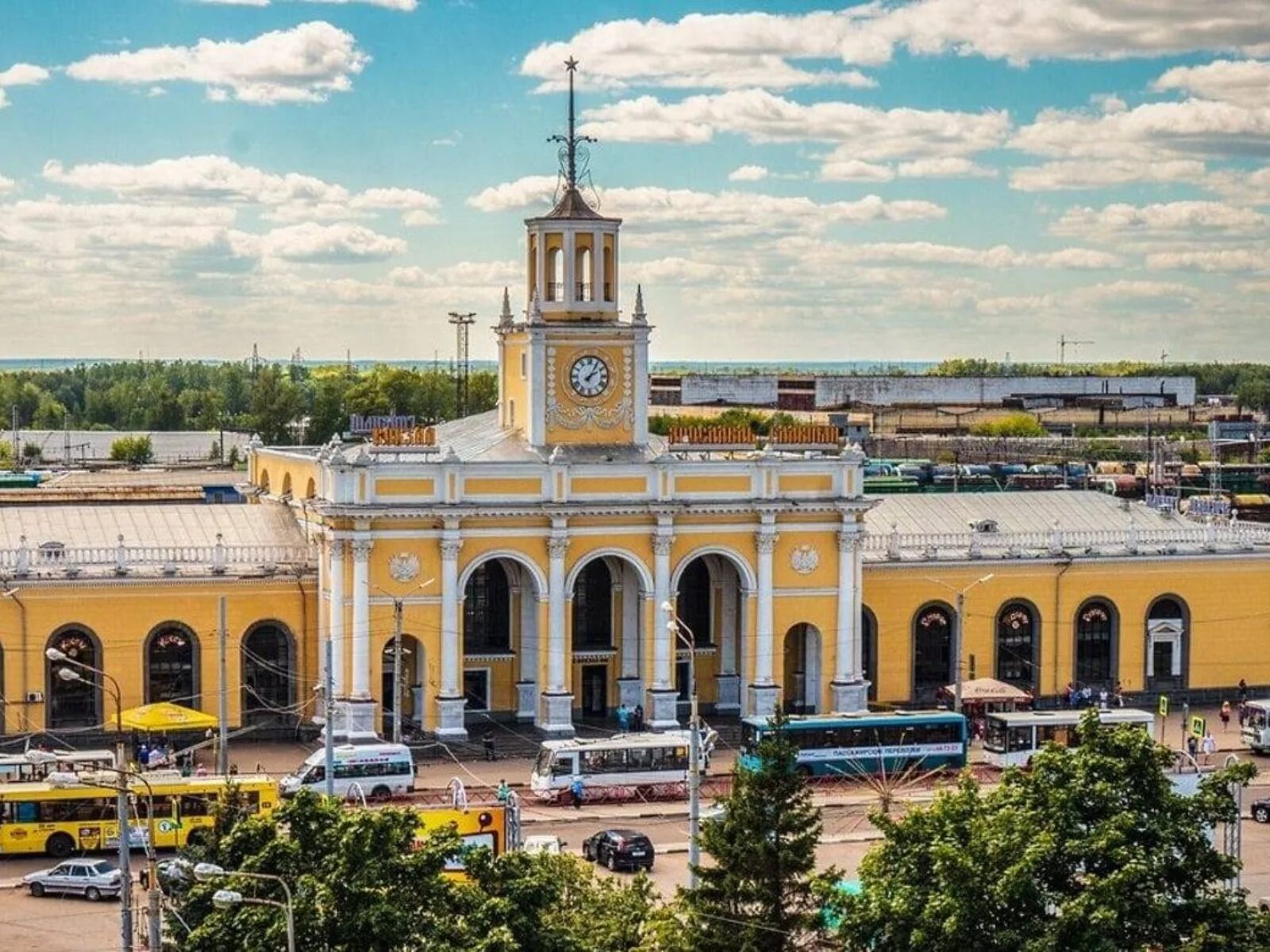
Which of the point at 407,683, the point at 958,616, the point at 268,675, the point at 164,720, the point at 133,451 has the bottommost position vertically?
the point at 164,720

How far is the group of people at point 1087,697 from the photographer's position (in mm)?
67875

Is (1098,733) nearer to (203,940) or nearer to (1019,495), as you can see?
(203,940)

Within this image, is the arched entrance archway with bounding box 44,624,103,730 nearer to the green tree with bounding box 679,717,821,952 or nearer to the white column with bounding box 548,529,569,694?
the white column with bounding box 548,529,569,694

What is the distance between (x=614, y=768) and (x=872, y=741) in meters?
6.64

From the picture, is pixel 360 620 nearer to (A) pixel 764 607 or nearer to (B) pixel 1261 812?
(A) pixel 764 607

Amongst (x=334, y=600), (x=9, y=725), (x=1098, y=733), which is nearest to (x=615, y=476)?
(x=334, y=600)

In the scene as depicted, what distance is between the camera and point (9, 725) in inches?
2365

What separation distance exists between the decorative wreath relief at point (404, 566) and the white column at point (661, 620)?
20.7 feet

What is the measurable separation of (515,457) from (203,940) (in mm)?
31259

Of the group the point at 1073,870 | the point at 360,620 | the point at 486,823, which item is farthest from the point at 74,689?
the point at 1073,870

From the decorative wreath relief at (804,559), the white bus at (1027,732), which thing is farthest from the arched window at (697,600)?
the white bus at (1027,732)

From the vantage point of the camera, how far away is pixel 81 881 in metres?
46.2

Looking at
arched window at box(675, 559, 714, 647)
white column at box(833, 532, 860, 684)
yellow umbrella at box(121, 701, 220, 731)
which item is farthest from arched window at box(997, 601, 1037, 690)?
yellow umbrella at box(121, 701, 220, 731)

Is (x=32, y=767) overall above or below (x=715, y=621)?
below
